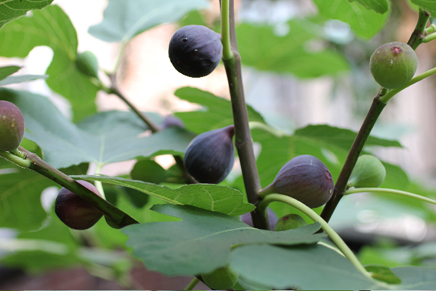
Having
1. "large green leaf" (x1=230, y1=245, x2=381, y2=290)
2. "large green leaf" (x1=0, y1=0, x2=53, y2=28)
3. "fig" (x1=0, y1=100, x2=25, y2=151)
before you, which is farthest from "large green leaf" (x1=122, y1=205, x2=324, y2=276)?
"large green leaf" (x1=0, y1=0, x2=53, y2=28)

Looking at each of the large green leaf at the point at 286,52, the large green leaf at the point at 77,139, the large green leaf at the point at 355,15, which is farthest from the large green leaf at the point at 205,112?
the large green leaf at the point at 286,52

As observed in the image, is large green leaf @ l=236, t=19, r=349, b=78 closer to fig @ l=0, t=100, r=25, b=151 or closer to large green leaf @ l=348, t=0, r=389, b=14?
large green leaf @ l=348, t=0, r=389, b=14

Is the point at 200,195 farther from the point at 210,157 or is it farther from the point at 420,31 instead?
the point at 420,31

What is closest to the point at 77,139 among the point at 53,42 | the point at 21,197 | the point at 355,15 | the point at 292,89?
the point at 21,197

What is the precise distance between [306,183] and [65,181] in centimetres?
22

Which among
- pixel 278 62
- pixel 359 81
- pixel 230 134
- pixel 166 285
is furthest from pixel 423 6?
pixel 359 81

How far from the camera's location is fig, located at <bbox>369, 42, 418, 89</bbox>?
1.12 ft

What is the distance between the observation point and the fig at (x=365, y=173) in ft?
1.36

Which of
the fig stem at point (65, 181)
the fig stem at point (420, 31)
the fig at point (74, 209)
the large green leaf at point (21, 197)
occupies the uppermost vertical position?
the fig stem at point (420, 31)

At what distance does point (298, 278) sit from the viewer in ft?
0.79

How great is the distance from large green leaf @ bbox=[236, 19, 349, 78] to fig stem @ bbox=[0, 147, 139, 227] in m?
1.07

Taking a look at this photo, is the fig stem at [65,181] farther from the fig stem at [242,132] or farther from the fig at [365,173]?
the fig at [365,173]

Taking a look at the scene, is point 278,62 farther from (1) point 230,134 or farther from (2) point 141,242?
(2) point 141,242

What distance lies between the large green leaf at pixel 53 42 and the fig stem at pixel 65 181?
42cm
